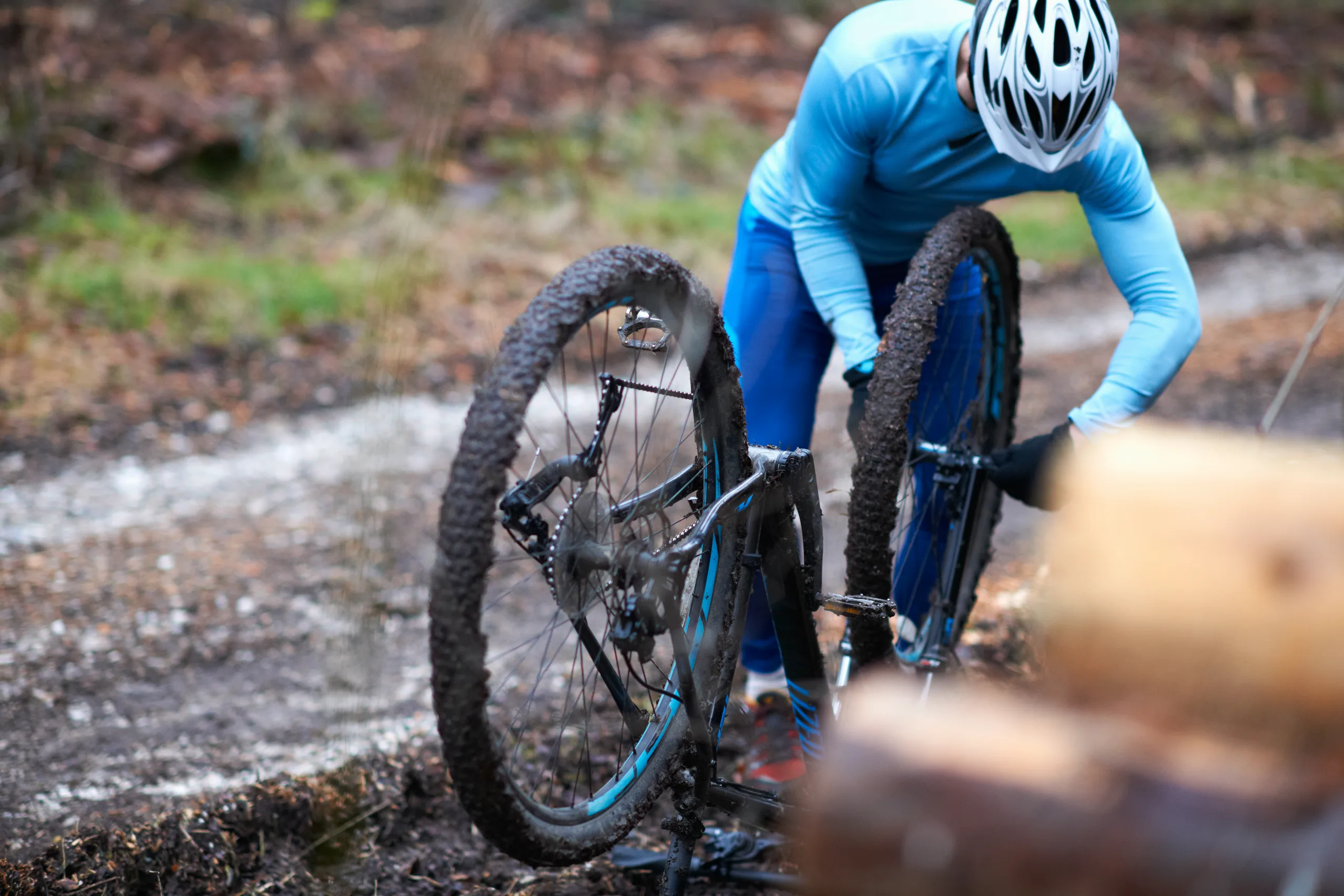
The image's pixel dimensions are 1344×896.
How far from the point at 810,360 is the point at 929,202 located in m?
0.51

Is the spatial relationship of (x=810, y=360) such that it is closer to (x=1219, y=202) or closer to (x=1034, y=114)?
(x=1034, y=114)

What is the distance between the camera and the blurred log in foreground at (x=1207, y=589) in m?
1.08

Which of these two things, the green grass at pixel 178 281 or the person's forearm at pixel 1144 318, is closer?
the person's forearm at pixel 1144 318

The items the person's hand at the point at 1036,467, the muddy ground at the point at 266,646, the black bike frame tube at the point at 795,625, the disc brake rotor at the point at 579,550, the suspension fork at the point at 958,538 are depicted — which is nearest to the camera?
the disc brake rotor at the point at 579,550

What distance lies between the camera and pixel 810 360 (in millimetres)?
2936

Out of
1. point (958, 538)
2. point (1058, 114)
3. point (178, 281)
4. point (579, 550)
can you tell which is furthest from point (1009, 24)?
point (178, 281)

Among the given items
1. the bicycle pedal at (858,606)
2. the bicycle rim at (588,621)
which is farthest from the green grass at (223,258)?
the bicycle pedal at (858,606)

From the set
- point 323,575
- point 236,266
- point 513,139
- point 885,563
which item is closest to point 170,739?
point 323,575

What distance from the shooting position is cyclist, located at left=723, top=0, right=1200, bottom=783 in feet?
7.79

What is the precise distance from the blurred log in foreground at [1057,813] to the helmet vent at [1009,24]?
1.69m

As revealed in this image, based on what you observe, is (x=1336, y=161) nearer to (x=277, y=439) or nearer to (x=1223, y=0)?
(x=1223, y=0)

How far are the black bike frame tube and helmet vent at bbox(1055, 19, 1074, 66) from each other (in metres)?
1.14

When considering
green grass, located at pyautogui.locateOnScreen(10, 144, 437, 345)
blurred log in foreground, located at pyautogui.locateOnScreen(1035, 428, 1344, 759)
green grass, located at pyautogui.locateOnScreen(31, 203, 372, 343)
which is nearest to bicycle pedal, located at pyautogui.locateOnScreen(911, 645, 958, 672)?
blurred log in foreground, located at pyautogui.locateOnScreen(1035, 428, 1344, 759)

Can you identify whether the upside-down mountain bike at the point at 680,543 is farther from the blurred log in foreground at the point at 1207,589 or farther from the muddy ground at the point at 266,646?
the blurred log in foreground at the point at 1207,589
